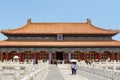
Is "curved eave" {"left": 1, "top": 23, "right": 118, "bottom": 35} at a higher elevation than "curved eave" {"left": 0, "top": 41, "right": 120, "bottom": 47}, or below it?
higher

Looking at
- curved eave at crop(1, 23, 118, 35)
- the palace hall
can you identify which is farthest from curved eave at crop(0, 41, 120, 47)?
curved eave at crop(1, 23, 118, 35)

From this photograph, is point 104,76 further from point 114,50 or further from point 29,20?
point 29,20

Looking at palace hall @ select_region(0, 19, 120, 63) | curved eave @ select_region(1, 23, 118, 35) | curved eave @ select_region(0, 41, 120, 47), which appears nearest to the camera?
curved eave @ select_region(0, 41, 120, 47)

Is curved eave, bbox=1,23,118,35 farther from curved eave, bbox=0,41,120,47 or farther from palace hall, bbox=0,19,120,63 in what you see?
curved eave, bbox=0,41,120,47

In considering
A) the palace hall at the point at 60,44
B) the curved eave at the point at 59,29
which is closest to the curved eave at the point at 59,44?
the palace hall at the point at 60,44

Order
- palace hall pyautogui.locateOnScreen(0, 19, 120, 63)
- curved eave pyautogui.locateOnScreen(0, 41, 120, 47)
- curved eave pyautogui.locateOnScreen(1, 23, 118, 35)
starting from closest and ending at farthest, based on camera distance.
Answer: curved eave pyautogui.locateOnScreen(0, 41, 120, 47) → palace hall pyautogui.locateOnScreen(0, 19, 120, 63) → curved eave pyautogui.locateOnScreen(1, 23, 118, 35)

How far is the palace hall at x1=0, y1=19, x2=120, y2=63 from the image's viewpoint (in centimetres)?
7225

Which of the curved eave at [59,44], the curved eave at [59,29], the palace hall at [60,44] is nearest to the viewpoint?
the curved eave at [59,44]

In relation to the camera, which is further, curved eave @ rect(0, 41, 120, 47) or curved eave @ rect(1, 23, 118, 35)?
curved eave @ rect(1, 23, 118, 35)

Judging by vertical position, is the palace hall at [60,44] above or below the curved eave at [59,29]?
below

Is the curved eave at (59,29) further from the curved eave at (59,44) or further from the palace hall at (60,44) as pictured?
the curved eave at (59,44)

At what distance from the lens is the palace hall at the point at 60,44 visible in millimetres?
72250

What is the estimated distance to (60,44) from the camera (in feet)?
238

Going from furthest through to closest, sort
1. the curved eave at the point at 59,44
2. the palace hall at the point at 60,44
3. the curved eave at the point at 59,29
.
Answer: the curved eave at the point at 59,29 < the palace hall at the point at 60,44 < the curved eave at the point at 59,44
